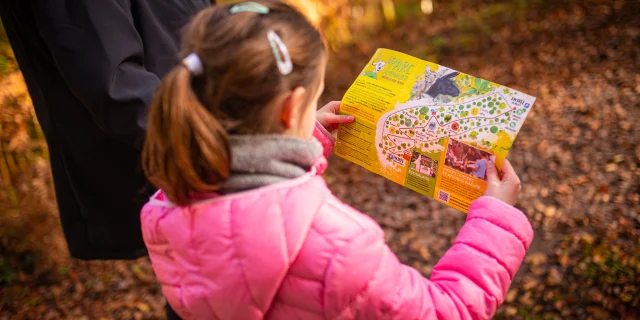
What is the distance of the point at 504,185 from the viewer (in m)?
1.59

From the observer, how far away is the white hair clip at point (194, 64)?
1.15 meters

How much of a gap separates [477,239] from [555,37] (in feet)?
16.6

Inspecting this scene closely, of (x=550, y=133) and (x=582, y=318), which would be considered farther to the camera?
(x=550, y=133)

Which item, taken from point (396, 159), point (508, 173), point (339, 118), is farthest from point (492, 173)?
point (339, 118)

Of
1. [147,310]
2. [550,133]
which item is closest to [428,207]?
[550,133]

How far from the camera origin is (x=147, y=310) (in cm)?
339

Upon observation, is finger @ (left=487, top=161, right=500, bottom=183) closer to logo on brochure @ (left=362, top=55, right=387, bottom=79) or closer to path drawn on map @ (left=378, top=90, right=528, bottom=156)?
path drawn on map @ (left=378, top=90, right=528, bottom=156)

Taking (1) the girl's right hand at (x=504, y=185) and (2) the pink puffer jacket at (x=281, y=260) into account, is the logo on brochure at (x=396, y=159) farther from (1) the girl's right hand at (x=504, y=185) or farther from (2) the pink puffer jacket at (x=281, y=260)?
(2) the pink puffer jacket at (x=281, y=260)

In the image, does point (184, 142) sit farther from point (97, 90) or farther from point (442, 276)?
point (442, 276)

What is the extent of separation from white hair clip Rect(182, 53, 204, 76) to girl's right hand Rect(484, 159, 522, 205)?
981mm

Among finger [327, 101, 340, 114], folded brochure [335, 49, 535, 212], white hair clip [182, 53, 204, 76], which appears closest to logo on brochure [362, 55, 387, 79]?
folded brochure [335, 49, 535, 212]

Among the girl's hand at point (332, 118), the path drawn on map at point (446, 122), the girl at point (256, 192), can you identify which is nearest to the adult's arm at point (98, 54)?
the girl at point (256, 192)

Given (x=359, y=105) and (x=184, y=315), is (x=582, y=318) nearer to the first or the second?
(x=359, y=105)

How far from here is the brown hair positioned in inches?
45.2
